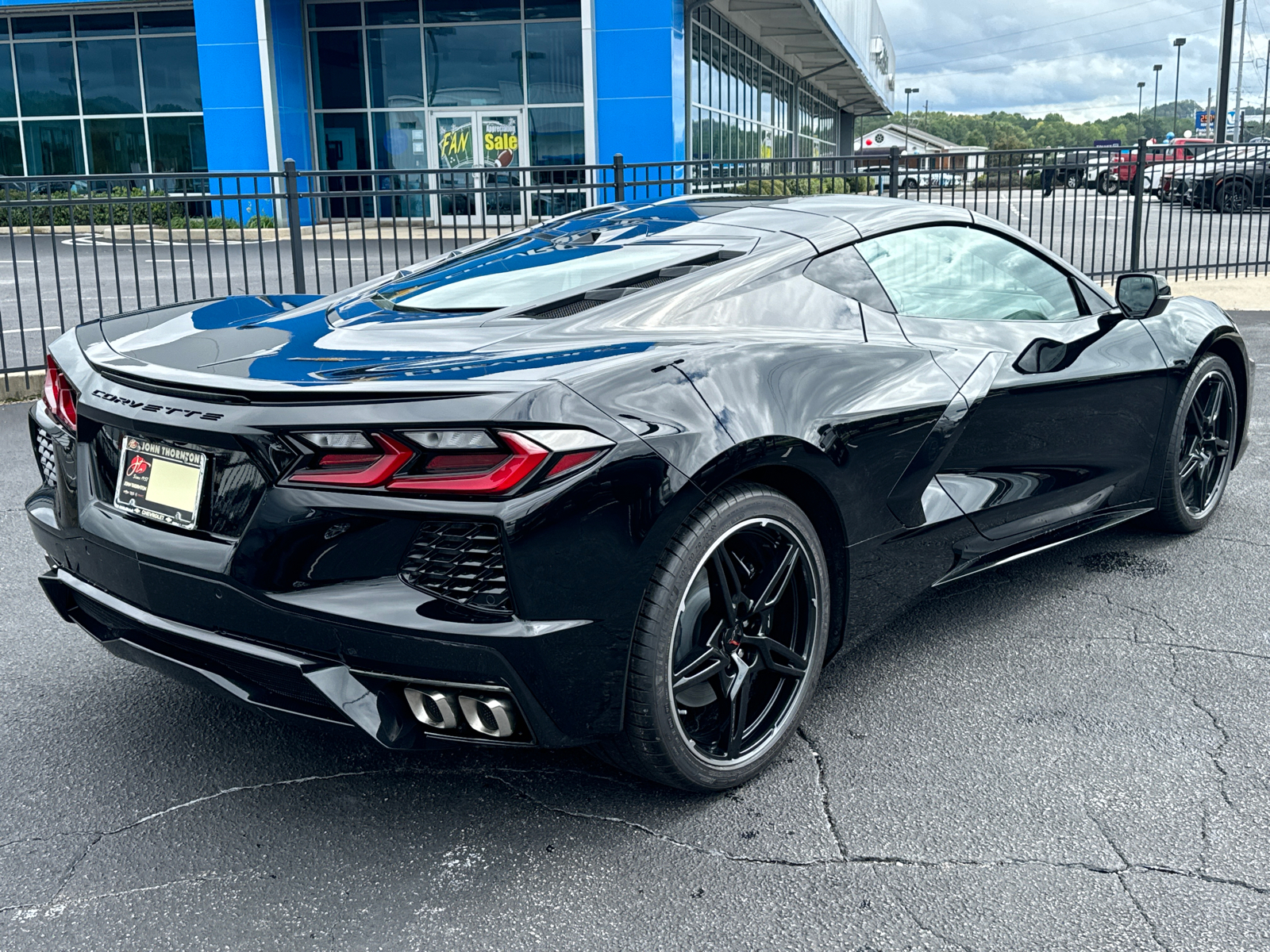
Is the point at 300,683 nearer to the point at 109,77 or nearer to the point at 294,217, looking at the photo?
the point at 294,217

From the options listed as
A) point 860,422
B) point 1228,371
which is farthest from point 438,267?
point 1228,371

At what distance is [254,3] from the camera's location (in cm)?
2453

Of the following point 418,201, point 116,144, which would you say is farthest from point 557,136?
point 418,201

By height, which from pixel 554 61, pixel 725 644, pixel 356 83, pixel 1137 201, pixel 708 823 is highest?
pixel 554 61

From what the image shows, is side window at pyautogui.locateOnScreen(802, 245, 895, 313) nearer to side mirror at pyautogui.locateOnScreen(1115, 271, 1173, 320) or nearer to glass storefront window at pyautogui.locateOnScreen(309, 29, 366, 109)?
side mirror at pyautogui.locateOnScreen(1115, 271, 1173, 320)

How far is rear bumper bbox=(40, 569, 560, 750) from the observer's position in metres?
2.40

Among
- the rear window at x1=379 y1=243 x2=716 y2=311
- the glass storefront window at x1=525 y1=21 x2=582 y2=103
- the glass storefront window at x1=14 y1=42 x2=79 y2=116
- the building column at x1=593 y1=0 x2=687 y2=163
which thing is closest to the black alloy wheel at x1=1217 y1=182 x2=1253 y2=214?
the building column at x1=593 y1=0 x2=687 y2=163

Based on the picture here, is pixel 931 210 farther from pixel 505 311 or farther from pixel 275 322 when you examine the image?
pixel 275 322

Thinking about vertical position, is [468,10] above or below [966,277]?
above

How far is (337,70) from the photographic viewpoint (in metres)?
25.8

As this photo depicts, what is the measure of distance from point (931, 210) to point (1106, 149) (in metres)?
9.58

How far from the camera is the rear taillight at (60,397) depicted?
2811 mm

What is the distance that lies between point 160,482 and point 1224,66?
30.3m

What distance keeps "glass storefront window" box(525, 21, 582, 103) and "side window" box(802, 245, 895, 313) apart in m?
22.6
